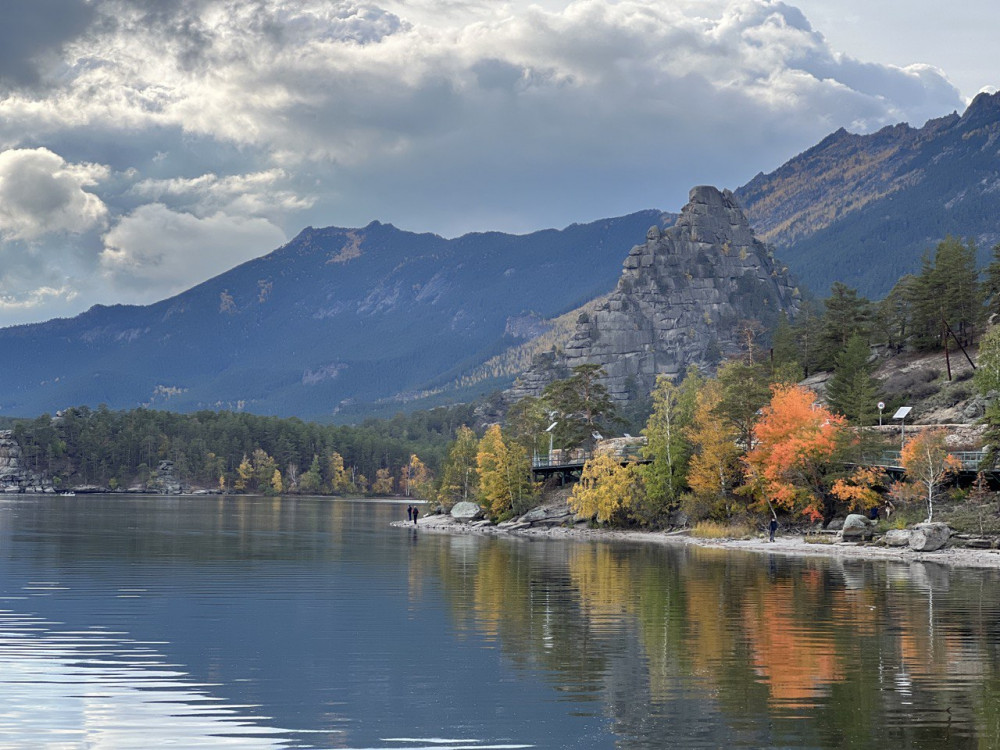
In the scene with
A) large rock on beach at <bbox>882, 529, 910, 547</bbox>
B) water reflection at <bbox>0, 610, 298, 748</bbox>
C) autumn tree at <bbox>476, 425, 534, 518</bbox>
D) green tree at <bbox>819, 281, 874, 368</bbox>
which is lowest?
large rock on beach at <bbox>882, 529, 910, 547</bbox>

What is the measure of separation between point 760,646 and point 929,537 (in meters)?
41.2

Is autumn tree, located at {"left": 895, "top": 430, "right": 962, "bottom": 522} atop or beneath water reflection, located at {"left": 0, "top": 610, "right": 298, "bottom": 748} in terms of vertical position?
atop

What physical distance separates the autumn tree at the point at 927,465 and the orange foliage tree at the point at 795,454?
6.64m

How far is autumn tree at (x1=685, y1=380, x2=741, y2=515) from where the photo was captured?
9344cm

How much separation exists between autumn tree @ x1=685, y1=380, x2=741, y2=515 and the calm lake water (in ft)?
110

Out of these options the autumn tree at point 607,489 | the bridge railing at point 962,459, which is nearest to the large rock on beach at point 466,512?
the autumn tree at point 607,489

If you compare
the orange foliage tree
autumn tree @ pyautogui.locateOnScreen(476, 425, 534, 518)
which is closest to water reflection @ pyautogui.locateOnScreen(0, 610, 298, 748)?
the orange foliage tree

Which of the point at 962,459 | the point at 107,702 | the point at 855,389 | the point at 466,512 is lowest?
the point at 466,512

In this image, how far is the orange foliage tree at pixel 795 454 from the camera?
3322 inches

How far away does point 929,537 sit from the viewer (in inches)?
2694

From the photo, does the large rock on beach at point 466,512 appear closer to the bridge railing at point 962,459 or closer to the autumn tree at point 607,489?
the autumn tree at point 607,489

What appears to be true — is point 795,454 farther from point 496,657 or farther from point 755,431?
point 496,657

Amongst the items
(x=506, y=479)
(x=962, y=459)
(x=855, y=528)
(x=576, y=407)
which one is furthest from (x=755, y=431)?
(x=576, y=407)

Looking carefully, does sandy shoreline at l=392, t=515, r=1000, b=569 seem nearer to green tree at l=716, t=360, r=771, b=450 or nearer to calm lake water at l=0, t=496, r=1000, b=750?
calm lake water at l=0, t=496, r=1000, b=750
